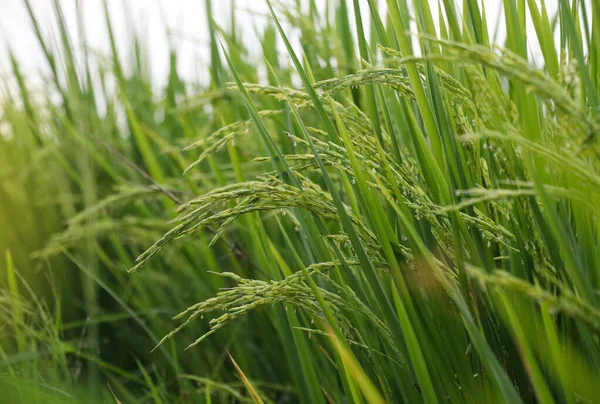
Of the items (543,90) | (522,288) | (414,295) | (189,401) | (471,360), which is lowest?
(189,401)

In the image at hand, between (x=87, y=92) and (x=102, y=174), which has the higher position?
(x=87, y=92)

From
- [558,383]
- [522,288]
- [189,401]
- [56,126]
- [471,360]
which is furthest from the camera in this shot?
[56,126]

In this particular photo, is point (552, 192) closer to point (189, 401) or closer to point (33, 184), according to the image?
point (189, 401)

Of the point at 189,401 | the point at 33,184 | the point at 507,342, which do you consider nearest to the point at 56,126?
the point at 33,184

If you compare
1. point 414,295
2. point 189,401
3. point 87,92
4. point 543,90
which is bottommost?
point 189,401

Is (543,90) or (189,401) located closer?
(543,90)

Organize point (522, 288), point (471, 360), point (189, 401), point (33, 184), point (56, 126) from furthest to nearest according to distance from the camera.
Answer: point (56, 126) < point (33, 184) < point (189, 401) < point (471, 360) < point (522, 288)

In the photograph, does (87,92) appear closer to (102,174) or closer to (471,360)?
(102,174)

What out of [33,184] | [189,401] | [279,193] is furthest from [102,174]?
[279,193]

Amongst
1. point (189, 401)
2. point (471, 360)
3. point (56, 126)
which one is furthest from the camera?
point (56, 126)
